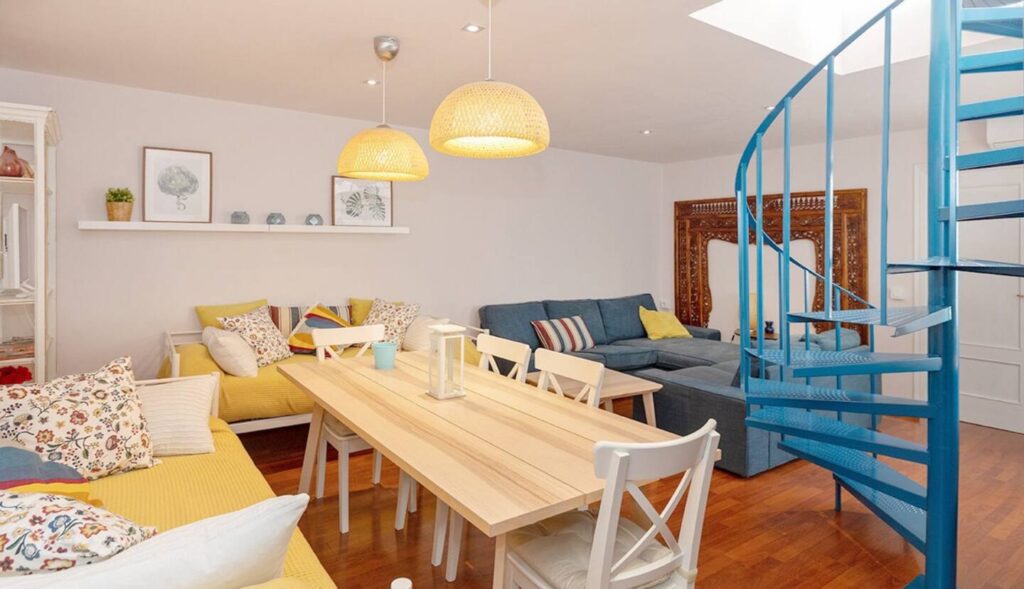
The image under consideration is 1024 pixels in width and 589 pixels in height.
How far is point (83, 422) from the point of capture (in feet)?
6.90

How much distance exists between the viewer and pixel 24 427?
199 centimetres

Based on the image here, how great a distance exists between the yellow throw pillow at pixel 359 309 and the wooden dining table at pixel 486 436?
6.10ft

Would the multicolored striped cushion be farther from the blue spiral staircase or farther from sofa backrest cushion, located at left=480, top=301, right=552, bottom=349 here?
the blue spiral staircase

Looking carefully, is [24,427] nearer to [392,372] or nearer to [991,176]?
[392,372]

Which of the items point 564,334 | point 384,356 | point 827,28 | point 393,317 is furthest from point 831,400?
point 564,334

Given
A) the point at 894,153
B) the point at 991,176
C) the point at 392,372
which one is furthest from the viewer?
the point at 894,153

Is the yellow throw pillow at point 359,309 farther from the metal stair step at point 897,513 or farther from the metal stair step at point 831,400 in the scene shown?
the metal stair step at point 897,513

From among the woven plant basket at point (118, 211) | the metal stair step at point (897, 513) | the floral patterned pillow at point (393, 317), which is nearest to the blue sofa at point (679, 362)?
the metal stair step at point (897, 513)

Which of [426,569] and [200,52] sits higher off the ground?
[200,52]

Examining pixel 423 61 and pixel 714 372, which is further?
pixel 714 372

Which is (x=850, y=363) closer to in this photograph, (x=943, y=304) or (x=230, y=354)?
(x=943, y=304)

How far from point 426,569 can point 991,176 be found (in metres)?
4.86

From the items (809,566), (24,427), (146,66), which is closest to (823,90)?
(809,566)

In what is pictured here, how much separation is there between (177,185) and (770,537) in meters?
4.13
